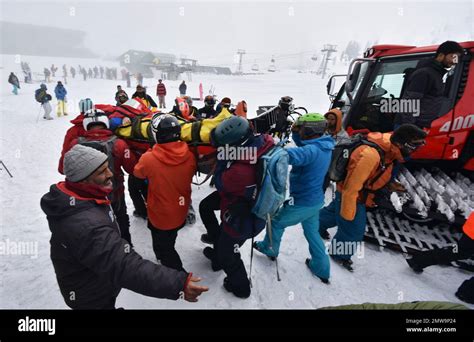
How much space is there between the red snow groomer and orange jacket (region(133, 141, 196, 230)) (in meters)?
3.18

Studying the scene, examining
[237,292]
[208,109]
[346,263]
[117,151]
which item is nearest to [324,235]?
[346,263]

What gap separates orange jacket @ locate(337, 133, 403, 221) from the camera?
305 centimetres

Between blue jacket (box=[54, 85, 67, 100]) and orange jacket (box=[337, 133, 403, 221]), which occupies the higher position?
blue jacket (box=[54, 85, 67, 100])

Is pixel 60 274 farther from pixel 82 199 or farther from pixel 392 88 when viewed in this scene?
pixel 392 88

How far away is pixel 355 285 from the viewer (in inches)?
134

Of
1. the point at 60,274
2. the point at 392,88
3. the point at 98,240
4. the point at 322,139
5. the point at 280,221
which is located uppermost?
the point at 392,88

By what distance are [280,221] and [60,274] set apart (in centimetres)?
243

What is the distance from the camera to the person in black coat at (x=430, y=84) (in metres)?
3.82

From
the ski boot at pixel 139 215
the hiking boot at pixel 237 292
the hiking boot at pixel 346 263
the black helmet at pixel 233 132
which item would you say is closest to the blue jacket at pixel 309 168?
the black helmet at pixel 233 132

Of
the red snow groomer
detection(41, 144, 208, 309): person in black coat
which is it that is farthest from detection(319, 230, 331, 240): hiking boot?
detection(41, 144, 208, 309): person in black coat

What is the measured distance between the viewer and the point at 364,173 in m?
3.06

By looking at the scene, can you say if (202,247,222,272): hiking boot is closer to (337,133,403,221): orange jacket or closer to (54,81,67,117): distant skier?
(337,133,403,221): orange jacket

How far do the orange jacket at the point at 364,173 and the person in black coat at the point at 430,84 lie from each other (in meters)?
1.21
